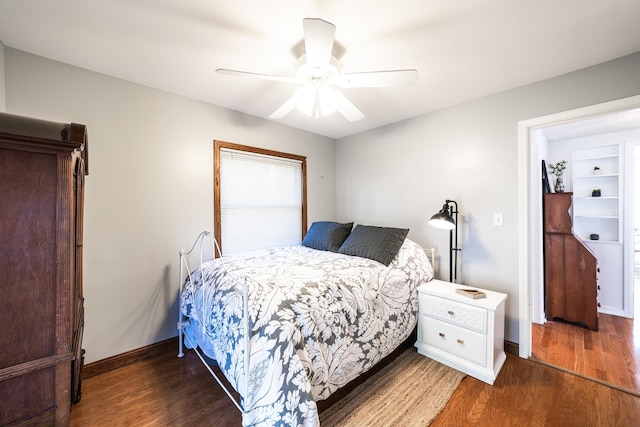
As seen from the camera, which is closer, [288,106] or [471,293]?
[288,106]

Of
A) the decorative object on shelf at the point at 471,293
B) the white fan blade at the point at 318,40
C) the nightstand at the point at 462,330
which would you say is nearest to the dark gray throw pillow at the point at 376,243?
the nightstand at the point at 462,330

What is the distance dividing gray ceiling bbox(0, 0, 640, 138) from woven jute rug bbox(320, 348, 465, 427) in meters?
2.33

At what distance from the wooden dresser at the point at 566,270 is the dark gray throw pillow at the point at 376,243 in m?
1.90

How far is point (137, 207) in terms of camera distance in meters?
2.15

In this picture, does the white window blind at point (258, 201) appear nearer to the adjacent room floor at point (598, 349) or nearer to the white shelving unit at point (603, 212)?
the adjacent room floor at point (598, 349)

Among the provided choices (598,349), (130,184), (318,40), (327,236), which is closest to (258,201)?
(327,236)

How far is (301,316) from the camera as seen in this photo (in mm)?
1430

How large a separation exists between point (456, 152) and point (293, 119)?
5.95ft

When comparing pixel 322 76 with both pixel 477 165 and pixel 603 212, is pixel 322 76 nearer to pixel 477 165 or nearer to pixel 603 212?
pixel 477 165

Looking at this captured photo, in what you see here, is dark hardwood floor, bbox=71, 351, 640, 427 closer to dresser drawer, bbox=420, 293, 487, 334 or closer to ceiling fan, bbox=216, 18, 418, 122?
dresser drawer, bbox=420, 293, 487, 334

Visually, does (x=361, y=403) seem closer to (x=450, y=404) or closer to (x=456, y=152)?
(x=450, y=404)

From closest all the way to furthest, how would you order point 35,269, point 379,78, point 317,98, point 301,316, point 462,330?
point 35,269 < point 301,316 < point 379,78 < point 317,98 < point 462,330

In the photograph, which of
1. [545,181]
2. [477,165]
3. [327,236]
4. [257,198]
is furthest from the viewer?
[545,181]

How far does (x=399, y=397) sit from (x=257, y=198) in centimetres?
227
